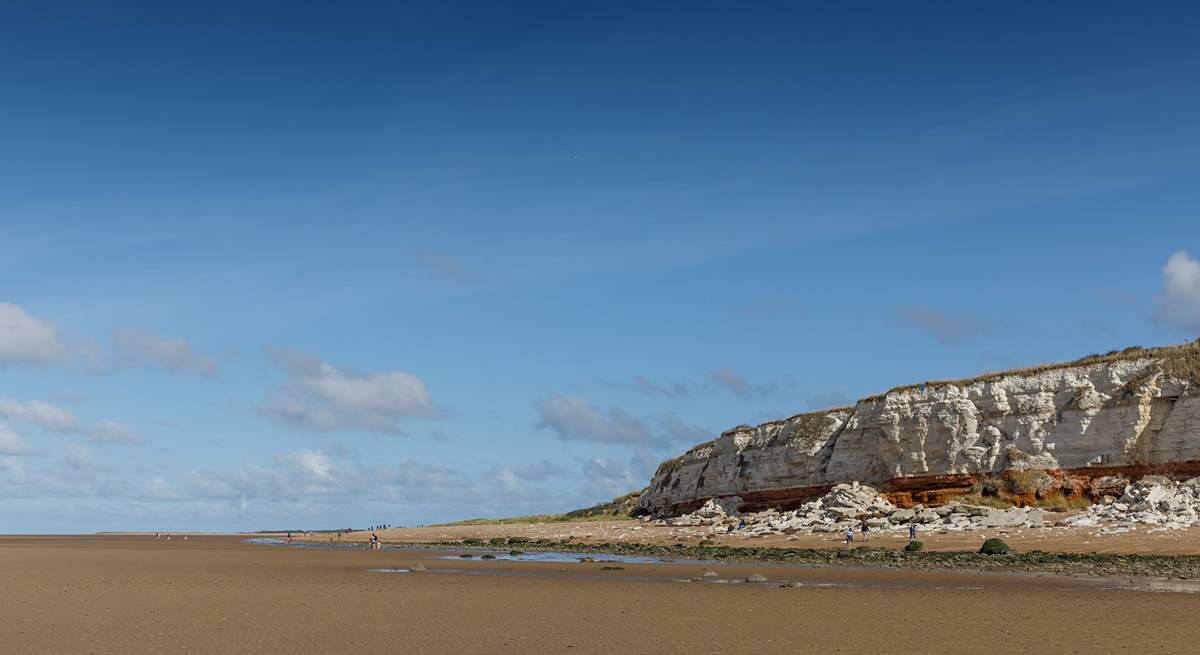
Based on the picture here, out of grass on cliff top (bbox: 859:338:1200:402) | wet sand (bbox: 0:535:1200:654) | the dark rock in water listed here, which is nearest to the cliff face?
grass on cliff top (bbox: 859:338:1200:402)

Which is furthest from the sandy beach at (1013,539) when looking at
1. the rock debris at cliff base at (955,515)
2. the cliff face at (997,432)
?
the cliff face at (997,432)

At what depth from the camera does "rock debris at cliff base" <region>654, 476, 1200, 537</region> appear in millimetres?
38094

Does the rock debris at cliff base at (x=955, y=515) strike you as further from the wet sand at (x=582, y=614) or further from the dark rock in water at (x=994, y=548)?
the wet sand at (x=582, y=614)

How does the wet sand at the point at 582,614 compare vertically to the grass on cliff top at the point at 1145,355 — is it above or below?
below

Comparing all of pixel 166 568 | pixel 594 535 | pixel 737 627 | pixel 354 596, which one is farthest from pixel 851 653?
pixel 594 535

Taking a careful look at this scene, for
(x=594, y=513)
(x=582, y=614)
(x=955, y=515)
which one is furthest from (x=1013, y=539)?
(x=594, y=513)

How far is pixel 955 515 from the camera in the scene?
146 ft

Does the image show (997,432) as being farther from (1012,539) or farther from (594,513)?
(594,513)

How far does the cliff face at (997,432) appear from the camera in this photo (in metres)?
44.1

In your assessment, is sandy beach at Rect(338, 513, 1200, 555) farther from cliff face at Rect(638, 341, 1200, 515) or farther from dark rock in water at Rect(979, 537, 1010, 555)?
cliff face at Rect(638, 341, 1200, 515)

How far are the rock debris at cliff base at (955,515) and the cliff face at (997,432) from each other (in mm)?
1968

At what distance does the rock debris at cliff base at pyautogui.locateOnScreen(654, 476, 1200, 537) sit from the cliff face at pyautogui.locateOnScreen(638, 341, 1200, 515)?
197 cm

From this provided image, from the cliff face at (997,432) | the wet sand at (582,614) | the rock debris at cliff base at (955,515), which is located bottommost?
the wet sand at (582,614)

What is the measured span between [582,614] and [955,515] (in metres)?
31.4
